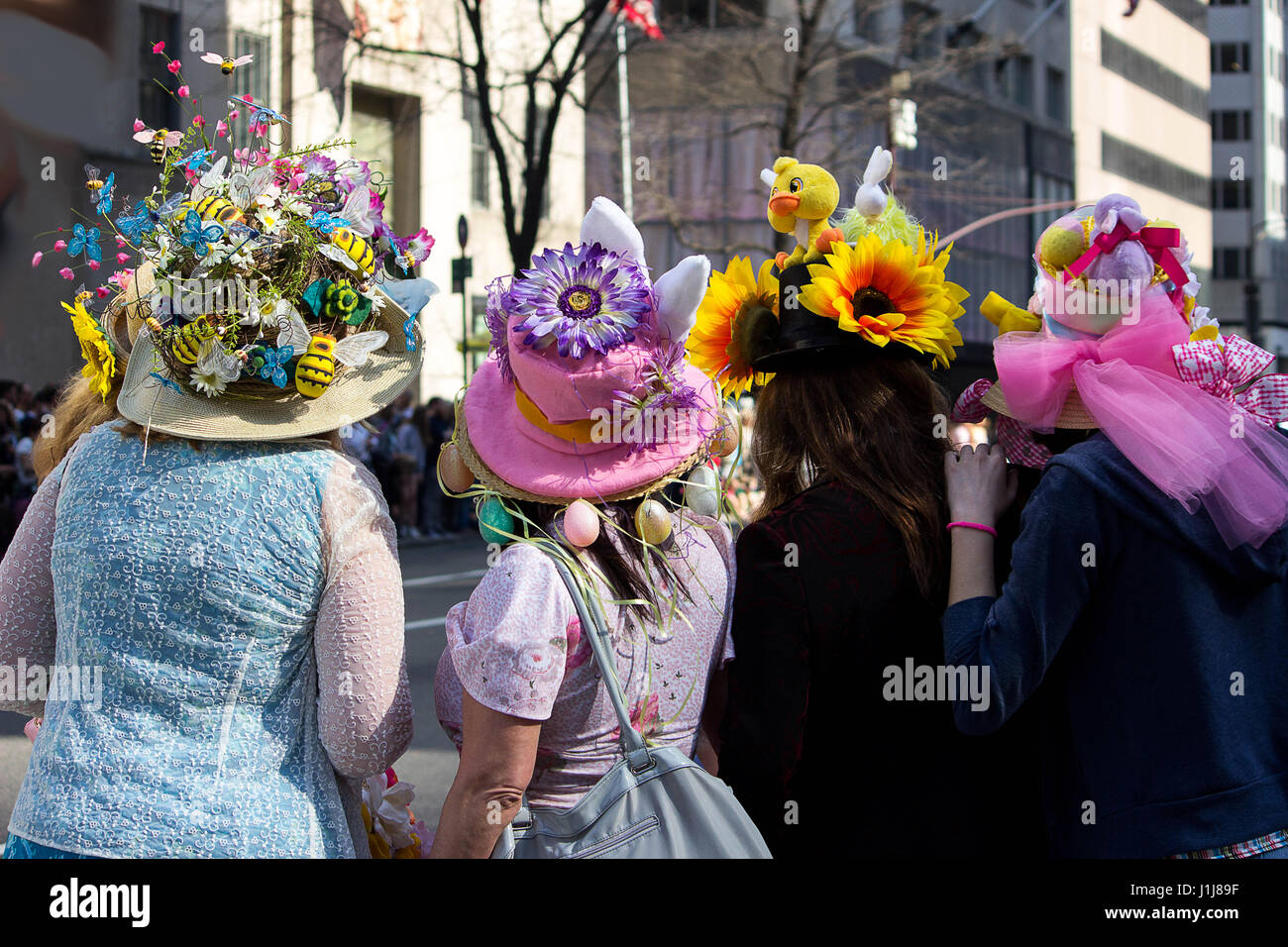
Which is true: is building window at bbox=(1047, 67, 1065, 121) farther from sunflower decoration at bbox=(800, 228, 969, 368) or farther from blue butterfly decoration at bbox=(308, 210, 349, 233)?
blue butterfly decoration at bbox=(308, 210, 349, 233)

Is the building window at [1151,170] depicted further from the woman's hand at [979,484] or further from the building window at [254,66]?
the woman's hand at [979,484]

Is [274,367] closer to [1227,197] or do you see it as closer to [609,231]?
[609,231]

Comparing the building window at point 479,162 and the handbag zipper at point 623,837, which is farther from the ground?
the building window at point 479,162

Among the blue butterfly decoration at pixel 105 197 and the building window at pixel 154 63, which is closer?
the blue butterfly decoration at pixel 105 197

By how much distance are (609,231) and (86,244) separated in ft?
3.00

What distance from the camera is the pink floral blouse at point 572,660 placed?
2.06 meters

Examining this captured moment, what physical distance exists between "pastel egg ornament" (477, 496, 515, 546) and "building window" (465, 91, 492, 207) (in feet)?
79.1

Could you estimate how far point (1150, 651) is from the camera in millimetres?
2061

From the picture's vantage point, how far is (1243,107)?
6178 cm

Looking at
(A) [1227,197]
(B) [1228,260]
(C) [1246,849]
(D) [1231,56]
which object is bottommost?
(C) [1246,849]

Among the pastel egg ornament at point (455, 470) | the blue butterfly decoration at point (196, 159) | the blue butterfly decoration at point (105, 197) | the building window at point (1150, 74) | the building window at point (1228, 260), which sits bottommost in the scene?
the pastel egg ornament at point (455, 470)

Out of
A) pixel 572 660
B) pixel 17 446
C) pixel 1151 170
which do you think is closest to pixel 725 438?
pixel 572 660

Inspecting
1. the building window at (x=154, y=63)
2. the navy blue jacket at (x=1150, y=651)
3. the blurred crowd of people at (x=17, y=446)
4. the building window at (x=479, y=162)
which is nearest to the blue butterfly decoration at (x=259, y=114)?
the navy blue jacket at (x=1150, y=651)

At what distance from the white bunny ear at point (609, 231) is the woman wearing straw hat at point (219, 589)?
1.41ft
